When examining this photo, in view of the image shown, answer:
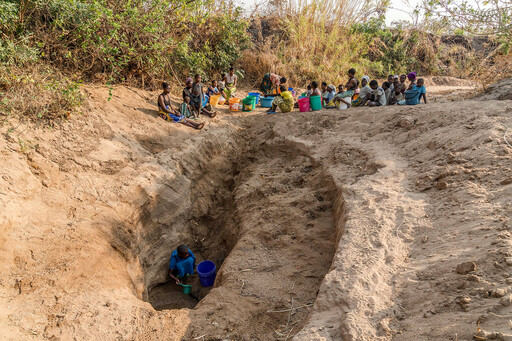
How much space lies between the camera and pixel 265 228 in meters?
4.08

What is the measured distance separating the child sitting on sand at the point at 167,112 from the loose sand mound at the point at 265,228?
25 cm

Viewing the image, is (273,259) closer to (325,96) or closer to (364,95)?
(364,95)

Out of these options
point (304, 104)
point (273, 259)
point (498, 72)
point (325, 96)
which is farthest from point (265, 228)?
point (498, 72)

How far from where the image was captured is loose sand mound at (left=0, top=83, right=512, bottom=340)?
2.18 m

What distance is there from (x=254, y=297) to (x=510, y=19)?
716 cm

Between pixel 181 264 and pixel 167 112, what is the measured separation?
2.83m

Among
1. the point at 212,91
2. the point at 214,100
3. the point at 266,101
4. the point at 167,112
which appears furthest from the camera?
the point at 266,101

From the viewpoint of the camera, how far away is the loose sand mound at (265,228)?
2182 mm

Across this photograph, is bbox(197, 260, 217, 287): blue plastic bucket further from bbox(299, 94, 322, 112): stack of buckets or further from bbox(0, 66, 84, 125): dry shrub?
bbox(299, 94, 322, 112): stack of buckets

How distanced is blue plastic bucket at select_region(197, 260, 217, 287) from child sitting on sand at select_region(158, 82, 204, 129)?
8.82 ft

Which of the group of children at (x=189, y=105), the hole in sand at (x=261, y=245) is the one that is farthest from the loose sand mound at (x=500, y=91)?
the group of children at (x=189, y=105)

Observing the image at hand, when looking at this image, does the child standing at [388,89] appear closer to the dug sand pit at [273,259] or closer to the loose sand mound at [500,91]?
the loose sand mound at [500,91]

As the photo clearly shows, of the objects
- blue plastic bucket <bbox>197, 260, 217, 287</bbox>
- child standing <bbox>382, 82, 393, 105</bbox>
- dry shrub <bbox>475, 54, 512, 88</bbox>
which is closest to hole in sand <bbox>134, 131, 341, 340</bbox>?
blue plastic bucket <bbox>197, 260, 217, 287</bbox>

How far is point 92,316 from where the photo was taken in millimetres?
2637
